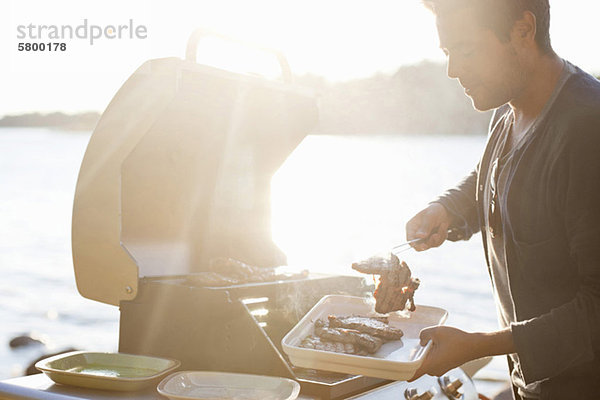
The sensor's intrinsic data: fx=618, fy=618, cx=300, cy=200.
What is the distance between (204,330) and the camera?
2293 mm

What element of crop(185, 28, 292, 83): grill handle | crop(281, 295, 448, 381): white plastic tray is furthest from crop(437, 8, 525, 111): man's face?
crop(185, 28, 292, 83): grill handle

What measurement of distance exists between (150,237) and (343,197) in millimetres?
28069

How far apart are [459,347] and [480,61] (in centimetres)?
86

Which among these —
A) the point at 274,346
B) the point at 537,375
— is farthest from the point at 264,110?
the point at 537,375

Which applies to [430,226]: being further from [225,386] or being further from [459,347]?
[225,386]

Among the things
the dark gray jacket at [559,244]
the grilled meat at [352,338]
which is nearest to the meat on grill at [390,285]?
the grilled meat at [352,338]

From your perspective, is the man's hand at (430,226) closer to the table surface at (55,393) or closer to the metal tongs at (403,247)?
the metal tongs at (403,247)

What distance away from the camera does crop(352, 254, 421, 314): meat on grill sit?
7.38 feet

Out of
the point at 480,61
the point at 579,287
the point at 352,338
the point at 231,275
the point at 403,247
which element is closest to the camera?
the point at 579,287

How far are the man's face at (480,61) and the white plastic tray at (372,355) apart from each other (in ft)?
2.61

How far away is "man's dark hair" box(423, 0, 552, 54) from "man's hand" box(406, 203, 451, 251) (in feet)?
2.50

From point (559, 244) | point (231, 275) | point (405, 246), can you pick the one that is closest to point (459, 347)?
point (559, 244)

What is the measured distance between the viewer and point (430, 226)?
→ 2396mm

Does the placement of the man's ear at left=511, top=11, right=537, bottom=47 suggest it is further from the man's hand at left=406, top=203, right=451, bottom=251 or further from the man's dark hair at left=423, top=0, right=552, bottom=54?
the man's hand at left=406, top=203, right=451, bottom=251
